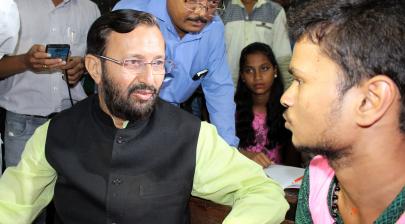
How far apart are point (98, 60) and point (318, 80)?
0.97 meters

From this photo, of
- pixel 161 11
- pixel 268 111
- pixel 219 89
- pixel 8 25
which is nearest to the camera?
pixel 8 25

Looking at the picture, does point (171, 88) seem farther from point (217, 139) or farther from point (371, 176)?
point (371, 176)

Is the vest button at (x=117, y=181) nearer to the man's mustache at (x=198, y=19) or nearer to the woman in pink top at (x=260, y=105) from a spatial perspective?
the man's mustache at (x=198, y=19)

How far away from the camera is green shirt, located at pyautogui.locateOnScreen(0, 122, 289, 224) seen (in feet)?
5.47

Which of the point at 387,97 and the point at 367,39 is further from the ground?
the point at 367,39

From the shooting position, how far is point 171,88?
8.28 feet

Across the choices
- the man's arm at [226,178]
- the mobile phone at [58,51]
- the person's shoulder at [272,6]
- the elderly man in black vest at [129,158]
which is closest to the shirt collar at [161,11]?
the mobile phone at [58,51]

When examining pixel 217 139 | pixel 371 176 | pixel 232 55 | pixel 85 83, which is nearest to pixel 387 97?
pixel 371 176

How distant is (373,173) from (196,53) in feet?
4.91

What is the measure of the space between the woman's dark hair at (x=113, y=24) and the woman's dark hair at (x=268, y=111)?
6.01 feet

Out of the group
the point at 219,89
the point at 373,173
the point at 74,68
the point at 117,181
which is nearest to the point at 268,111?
the point at 219,89

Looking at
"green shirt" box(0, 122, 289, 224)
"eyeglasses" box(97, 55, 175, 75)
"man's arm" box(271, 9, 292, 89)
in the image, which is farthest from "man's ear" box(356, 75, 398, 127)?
"man's arm" box(271, 9, 292, 89)

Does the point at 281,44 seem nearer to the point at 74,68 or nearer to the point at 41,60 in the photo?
the point at 74,68

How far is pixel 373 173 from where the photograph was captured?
1.22 metres
